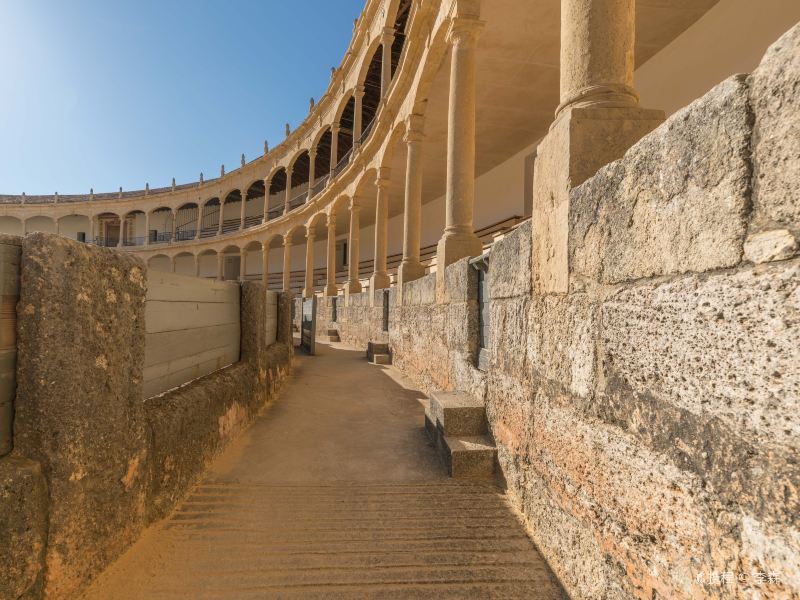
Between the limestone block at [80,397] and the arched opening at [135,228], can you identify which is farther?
the arched opening at [135,228]

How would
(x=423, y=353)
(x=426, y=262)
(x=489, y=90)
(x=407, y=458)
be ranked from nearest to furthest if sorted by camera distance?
(x=407, y=458)
(x=423, y=353)
(x=489, y=90)
(x=426, y=262)

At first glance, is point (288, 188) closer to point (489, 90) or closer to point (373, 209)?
point (373, 209)

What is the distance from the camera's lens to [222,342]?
157 inches

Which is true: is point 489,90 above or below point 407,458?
above

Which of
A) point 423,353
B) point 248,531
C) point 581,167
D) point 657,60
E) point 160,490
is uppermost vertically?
point 657,60

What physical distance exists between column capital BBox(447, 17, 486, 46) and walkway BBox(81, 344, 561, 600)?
5.72 meters

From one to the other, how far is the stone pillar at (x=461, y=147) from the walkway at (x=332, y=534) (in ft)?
10.2

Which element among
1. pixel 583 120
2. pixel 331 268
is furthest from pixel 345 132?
pixel 583 120

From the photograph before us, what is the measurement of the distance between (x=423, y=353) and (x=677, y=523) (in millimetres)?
5160

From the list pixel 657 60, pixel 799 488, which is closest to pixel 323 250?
pixel 657 60

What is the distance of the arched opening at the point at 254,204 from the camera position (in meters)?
27.2

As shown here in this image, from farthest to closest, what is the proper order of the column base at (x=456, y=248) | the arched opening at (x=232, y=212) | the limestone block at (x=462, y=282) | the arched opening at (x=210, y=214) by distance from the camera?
the arched opening at (x=210, y=214)
the arched opening at (x=232, y=212)
the column base at (x=456, y=248)
the limestone block at (x=462, y=282)

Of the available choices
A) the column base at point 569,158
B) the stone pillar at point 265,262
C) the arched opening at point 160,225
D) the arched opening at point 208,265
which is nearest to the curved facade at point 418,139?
the stone pillar at point 265,262

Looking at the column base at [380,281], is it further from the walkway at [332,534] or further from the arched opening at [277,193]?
the arched opening at [277,193]
